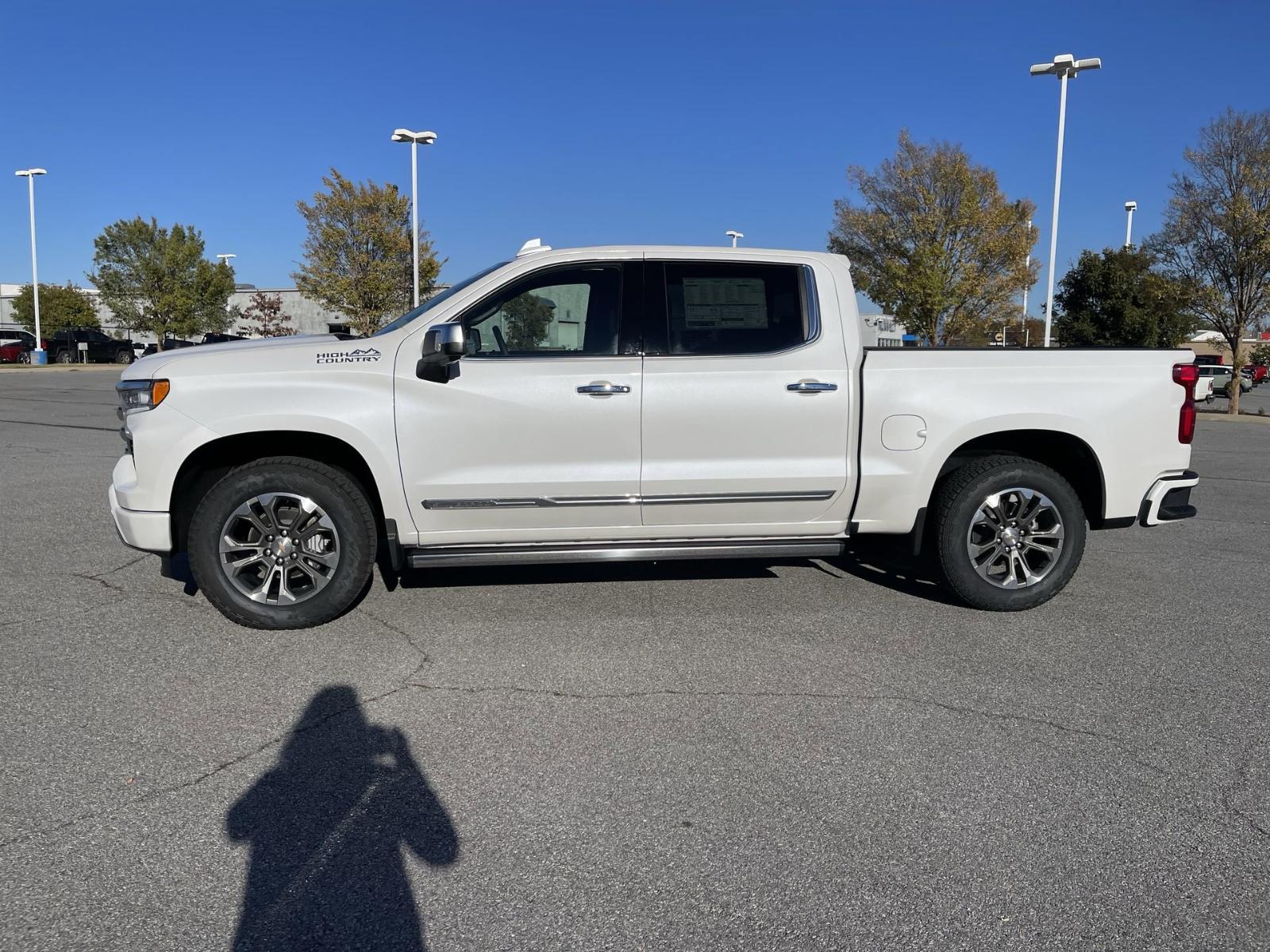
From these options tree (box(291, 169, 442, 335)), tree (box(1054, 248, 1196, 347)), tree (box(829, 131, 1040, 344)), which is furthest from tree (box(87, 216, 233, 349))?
tree (box(1054, 248, 1196, 347))

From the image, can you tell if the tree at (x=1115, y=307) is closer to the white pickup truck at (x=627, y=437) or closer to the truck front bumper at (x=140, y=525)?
the white pickup truck at (x=627, y=437)

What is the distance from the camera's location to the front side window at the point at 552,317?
524 centimetres

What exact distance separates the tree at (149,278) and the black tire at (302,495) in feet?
159

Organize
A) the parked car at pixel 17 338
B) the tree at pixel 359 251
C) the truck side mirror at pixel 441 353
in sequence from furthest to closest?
the parked car at pixel 17 338
the tree at pixel 359 251
the truck side mirror at pixel 441 353

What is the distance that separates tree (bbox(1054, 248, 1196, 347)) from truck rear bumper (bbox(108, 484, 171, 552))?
101 feet

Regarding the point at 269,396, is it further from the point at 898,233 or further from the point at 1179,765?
the point at 898,233

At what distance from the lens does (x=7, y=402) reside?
871 inches

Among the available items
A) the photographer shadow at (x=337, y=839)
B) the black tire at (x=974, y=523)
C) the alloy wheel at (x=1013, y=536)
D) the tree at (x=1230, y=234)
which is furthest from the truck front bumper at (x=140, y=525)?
the tree at (x=1230, y=234)

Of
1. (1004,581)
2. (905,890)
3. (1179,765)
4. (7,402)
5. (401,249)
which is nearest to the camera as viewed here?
(905,890)

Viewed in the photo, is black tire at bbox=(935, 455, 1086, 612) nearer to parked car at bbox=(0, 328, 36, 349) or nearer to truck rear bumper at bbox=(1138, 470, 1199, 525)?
truck rear bumper at bbox=(1138, 470, 1199, 525)

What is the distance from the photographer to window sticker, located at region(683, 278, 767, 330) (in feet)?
17.7

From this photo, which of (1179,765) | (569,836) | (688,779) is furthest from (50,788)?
(1179,765)

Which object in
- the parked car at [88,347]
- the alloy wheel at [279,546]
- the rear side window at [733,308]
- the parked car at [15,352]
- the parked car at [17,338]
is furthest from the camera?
the parked car at [88,347]

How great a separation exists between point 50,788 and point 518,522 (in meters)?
2.44
